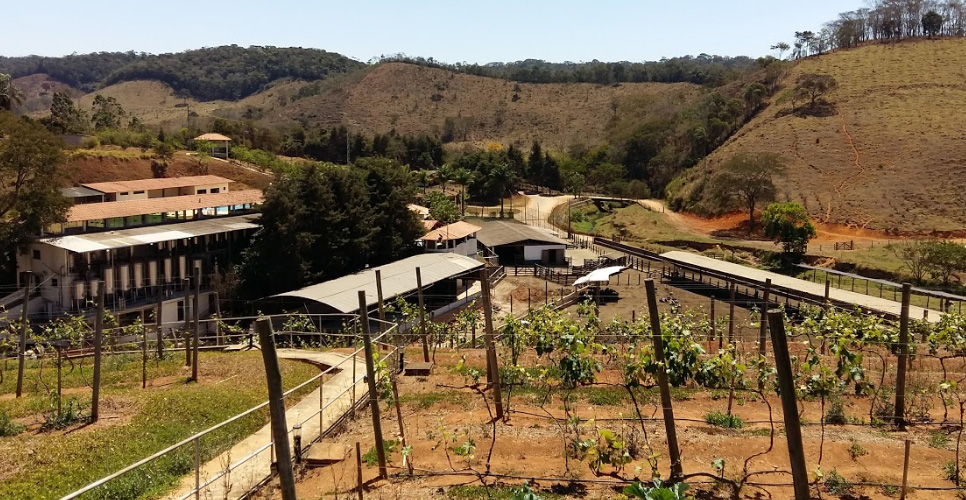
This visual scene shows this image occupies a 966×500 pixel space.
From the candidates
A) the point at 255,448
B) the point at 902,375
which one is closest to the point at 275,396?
the point at 255,448

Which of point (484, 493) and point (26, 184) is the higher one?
point (26, 184)

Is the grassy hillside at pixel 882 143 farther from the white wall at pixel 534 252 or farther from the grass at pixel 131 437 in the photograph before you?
the grass at pixel 131 437

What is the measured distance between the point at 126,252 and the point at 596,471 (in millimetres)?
28716

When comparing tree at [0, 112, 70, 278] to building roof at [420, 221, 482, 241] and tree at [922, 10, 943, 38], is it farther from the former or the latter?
tree at [922, 10, 943, 38]

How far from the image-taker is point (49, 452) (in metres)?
11.0

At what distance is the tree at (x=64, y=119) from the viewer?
5931 cm

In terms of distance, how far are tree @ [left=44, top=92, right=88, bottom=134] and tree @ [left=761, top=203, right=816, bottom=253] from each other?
58618 millimetres

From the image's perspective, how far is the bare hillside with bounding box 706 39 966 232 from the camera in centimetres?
6191

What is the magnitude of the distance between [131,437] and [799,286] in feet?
102

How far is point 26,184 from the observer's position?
3266 centimetres

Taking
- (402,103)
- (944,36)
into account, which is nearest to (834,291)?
(944,36)

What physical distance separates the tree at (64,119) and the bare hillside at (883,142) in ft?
215

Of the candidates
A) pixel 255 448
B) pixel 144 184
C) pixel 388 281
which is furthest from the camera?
pixel 144 184

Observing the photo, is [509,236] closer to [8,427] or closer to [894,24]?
[8,427]
